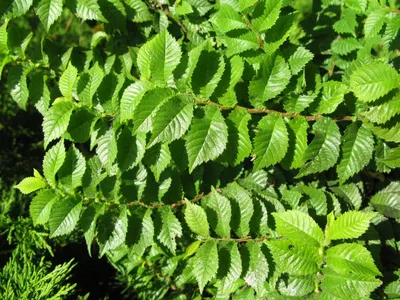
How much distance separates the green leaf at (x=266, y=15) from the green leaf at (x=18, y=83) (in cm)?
83

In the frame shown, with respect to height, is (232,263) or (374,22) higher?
(374,22)

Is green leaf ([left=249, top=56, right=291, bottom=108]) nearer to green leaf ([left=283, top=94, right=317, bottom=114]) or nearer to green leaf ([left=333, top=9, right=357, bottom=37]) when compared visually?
green leaf ([left=283, top=94, right=317, bottom=114])

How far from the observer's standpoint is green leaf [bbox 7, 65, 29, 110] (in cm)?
158

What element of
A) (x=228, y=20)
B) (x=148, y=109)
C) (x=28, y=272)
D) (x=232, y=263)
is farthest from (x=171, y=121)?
(x=28, y=272)

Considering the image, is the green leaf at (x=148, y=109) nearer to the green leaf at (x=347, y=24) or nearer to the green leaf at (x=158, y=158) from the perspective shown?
the green leaf at (x=158, y=158)

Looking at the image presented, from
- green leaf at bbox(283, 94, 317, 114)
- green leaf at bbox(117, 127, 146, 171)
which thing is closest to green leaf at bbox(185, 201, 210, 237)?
green leaf at bbox(117, 127, 146, 171)

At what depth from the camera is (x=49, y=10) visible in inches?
59.6

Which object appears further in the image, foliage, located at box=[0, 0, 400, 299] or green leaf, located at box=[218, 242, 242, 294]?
green leaf, located at box=[218, 242, 242, 294]

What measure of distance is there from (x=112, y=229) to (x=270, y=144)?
62cm

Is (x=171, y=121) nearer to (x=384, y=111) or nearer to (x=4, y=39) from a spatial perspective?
(x=384, y=111)

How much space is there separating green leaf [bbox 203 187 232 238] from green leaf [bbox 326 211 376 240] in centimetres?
34

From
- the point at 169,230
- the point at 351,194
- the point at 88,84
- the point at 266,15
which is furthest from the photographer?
the point at 351,194

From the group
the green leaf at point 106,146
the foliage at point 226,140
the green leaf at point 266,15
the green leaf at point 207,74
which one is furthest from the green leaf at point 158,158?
the green leaf at point 266,15

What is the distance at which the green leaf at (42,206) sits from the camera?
149cm
